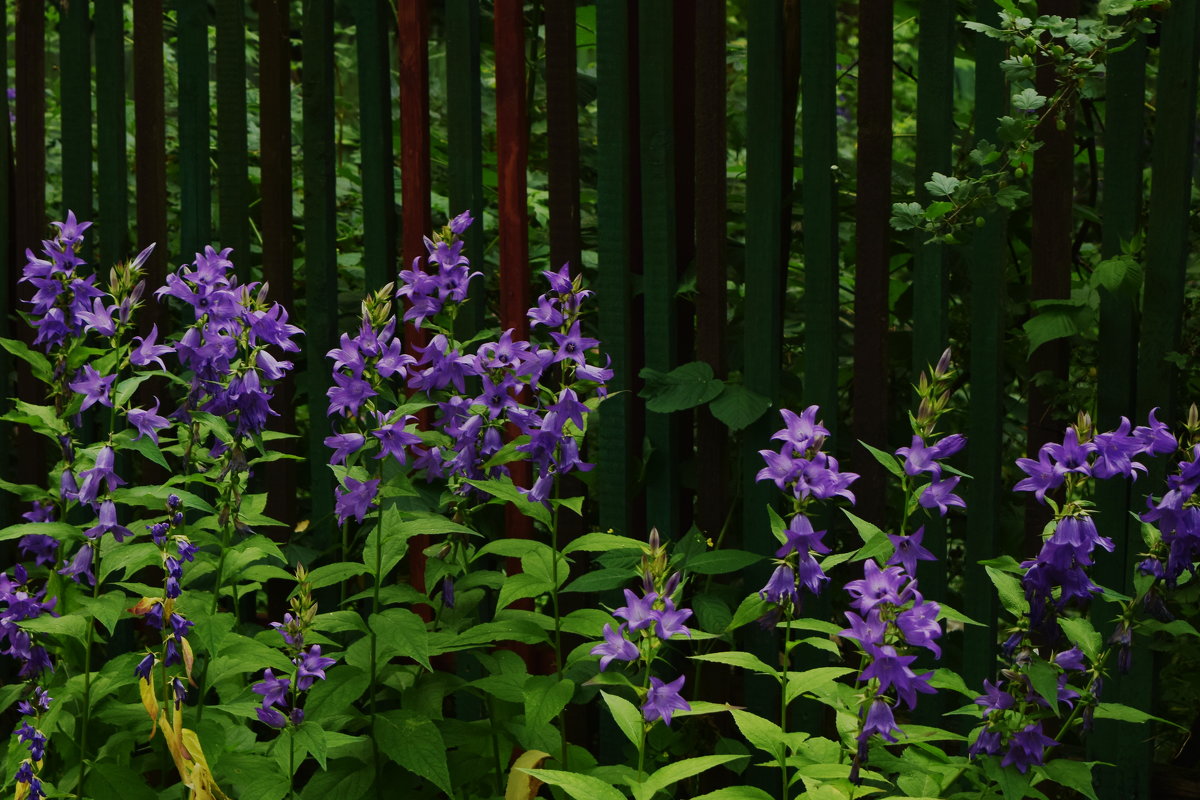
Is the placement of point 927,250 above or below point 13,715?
above

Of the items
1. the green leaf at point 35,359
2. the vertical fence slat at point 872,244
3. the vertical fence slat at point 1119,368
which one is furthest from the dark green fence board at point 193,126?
the vertical fence slat at point 1119,368

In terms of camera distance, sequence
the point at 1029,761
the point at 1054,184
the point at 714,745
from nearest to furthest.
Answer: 1. the point at 1029,761
2. the point at 1054,184
3. the point at 714,745

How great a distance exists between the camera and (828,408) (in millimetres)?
2771

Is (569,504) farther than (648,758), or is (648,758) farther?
(648,758)

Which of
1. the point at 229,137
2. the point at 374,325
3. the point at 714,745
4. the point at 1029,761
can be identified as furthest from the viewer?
the point at 229,137

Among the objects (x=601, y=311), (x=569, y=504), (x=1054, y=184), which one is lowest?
(x=569, y=504)

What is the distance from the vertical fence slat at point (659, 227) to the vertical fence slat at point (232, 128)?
1040 mm

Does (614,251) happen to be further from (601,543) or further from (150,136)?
(150,136)

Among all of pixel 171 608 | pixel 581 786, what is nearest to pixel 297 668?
pixel 171 608

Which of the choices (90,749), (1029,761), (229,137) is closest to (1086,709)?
(1029,761)

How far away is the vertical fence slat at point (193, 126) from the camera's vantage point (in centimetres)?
331

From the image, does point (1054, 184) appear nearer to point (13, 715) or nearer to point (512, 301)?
point (512, 301)

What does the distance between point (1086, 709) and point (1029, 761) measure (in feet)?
0.50

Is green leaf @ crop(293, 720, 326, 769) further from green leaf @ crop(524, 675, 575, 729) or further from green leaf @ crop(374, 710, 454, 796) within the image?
green leaf @ crop(524, 675, 575, 729)
